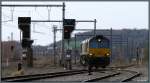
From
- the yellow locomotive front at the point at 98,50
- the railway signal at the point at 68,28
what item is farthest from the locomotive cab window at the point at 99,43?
the railway signal at the point at 68,28

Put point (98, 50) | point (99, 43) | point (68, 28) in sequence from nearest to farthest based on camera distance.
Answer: point (68, 28)
point (98, 50)
point (99, 43)

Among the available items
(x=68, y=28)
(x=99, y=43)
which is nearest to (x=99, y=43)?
(x=99, y=43)

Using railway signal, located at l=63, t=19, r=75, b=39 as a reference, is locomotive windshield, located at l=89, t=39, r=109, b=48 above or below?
below

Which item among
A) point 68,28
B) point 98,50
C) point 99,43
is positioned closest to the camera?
point 68,28

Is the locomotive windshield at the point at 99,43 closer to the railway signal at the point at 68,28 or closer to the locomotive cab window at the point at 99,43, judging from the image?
the locomotive cab window at the point at 99,43

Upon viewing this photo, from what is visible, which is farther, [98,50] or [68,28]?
[98,50]

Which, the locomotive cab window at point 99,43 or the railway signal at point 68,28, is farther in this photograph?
the locomotive cab window at point 99,43

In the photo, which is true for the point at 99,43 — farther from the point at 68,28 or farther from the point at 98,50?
the point at 68,28

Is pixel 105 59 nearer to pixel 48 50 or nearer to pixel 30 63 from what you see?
pixel 30 63

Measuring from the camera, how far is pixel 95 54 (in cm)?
4178

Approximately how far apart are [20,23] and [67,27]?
18.8 feet

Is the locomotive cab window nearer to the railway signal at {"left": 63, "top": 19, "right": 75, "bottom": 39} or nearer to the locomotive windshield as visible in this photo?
the locomotive windshield

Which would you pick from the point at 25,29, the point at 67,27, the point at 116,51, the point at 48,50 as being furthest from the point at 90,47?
the point at 48,50

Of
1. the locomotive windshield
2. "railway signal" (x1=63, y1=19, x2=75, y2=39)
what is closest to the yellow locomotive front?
the locomotive windshield
